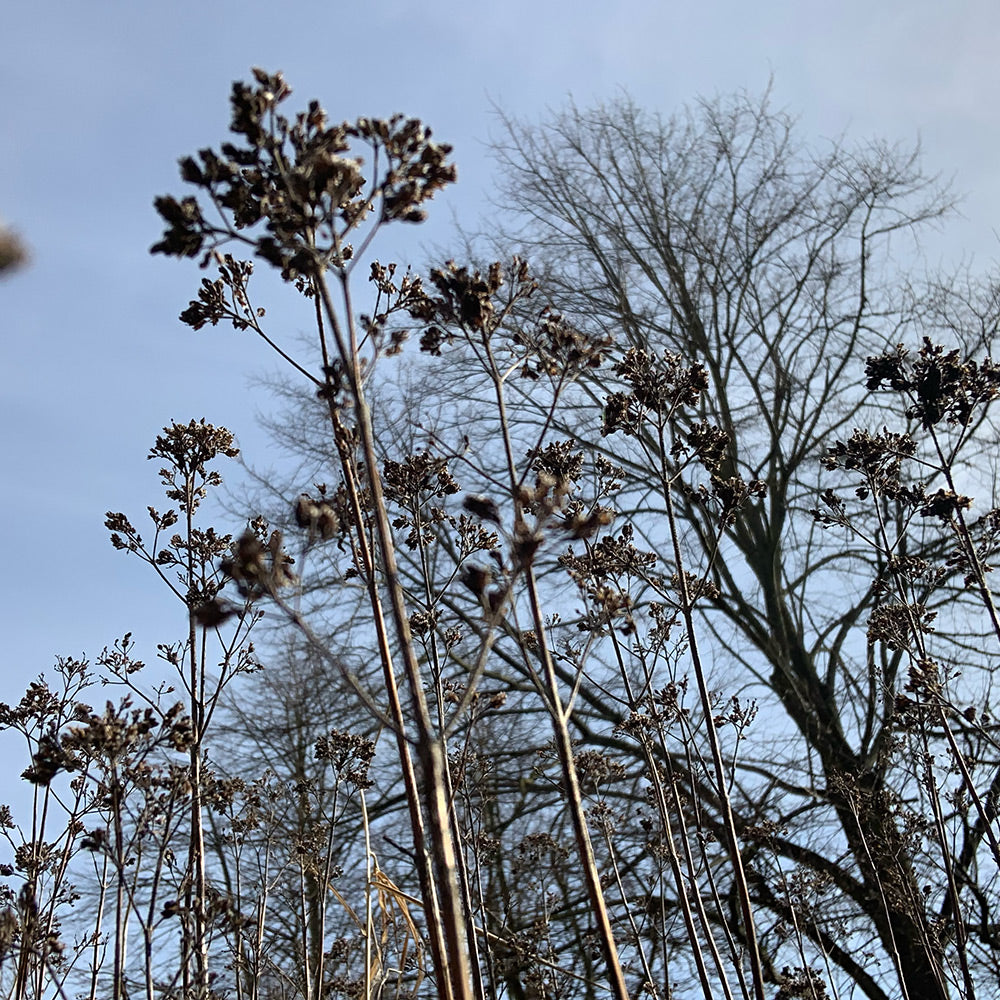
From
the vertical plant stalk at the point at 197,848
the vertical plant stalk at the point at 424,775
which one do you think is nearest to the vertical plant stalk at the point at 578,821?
the vertical plant stalk at the point at 424,775

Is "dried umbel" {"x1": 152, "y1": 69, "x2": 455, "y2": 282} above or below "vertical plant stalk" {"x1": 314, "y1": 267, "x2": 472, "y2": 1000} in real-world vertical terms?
above

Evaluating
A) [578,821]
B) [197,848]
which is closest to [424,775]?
[578,821]

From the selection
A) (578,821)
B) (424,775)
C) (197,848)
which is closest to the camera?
(424,775)

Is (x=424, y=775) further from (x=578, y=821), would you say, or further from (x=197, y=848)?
(x=197, y=848)

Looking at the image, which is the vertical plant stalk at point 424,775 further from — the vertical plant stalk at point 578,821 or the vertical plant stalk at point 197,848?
the vertical plant stalk at point 197,848

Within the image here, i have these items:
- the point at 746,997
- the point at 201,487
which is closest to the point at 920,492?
the point at 746,997

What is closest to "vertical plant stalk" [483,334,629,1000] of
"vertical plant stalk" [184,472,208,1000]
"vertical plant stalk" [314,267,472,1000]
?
"vertical plant stalk" [314,267,472,1000]

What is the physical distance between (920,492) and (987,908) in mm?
4816

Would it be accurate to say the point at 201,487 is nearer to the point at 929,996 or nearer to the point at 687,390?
the point at 687,390

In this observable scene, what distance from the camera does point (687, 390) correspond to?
12.9ft

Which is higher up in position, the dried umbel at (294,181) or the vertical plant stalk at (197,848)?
the dried umbel at (294,181)

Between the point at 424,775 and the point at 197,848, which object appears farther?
the point at 197,848

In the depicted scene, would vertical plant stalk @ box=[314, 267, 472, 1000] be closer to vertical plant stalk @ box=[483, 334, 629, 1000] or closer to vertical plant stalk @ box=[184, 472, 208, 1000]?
vertical plant stalk @ box=[483, 334, 629, 1000]

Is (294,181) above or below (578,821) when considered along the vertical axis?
above
